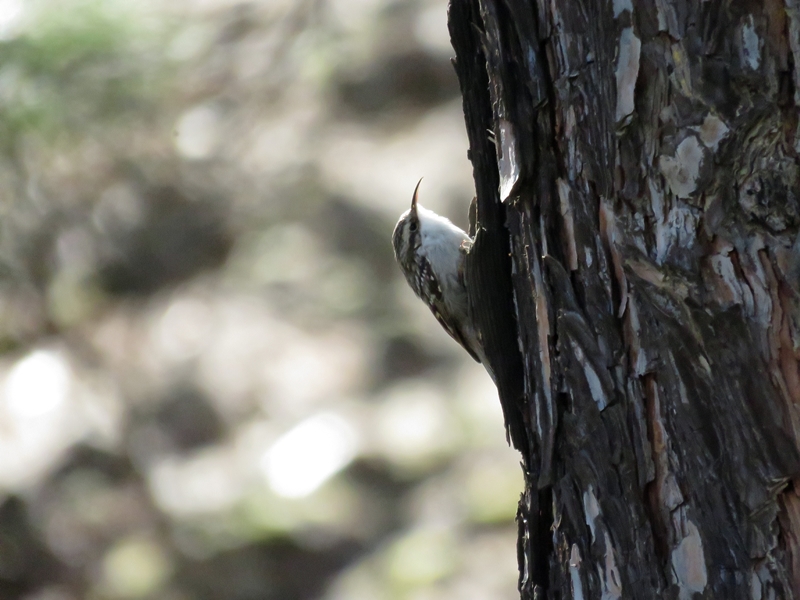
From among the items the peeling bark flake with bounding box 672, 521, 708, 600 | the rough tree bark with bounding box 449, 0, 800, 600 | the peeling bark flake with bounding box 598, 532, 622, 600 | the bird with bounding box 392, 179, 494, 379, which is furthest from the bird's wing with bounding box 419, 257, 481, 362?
the peeling bark flake with bounding box 672, 521, 708, 600

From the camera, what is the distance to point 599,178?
156cm

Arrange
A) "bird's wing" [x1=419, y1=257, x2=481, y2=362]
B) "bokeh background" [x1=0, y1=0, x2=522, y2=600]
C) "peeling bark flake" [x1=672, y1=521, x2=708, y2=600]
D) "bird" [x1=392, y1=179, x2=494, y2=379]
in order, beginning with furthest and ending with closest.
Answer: "bokeh background" [x1=0, y1=0, x2=522, y2=600] → "bird's wing" [x1=419, y1=257, x2=481, y2=362] → "bird" [x1=392, y1=179, x2=494, y2=379] → "peeling bark flake" [x1=672, y1=521, x2=708, y2=600]

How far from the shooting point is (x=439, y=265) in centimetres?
331

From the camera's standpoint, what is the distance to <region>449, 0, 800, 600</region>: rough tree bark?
55.6 inches

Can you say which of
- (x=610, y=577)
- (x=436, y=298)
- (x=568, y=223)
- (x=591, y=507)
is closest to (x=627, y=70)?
(x=568, y=223)

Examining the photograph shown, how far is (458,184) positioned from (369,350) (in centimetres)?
151

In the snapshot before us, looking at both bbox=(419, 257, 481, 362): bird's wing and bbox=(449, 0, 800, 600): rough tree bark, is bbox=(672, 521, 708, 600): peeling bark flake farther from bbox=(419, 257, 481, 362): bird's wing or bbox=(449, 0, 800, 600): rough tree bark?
bbox=(419, 257, 481, 362): bird's wing

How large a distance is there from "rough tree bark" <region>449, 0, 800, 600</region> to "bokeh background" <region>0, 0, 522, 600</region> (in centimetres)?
322

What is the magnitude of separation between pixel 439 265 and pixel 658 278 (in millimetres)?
1833

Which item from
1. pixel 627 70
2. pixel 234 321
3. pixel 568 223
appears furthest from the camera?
pixel 234 321

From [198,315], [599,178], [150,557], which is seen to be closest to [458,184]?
[198,315]

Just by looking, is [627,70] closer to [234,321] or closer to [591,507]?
[591,507]

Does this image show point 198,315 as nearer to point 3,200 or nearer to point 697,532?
point 3,200

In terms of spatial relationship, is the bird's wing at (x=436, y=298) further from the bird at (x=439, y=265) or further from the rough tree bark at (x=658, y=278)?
the rough tree bark at (x=658, y=278)
